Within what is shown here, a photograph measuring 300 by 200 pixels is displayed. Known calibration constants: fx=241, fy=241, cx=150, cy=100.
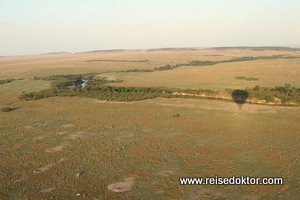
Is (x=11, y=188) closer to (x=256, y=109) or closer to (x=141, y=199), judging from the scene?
(x=141, y=199)

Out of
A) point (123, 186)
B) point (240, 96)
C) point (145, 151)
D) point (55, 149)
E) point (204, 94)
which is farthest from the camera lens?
point (204, 94)

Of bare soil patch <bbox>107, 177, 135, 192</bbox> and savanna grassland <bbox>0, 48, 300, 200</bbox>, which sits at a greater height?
savanna grassland <bbox>0, 48, 300, 200</bbox>

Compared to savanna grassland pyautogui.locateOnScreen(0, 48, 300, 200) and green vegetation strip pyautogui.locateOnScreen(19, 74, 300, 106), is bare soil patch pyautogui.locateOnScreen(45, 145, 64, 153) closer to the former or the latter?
savanna grassland pyautogui.locateOnScreen(0, 48, 300, 200)

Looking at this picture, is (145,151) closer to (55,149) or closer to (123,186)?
(123,186)

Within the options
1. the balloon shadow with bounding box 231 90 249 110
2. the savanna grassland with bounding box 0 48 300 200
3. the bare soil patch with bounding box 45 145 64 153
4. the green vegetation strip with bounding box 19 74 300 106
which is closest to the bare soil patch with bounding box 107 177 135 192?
the savanna grassland with bounding box 0 48 300 200

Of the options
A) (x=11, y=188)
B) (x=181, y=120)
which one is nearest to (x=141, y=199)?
(x=11, y=188)

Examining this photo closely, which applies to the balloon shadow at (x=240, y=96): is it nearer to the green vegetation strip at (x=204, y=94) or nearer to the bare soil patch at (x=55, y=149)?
the green vegetation strip at (x=204, y=94)

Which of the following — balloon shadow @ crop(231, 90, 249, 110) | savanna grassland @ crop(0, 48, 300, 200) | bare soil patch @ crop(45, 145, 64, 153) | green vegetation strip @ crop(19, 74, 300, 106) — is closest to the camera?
savanna grassland @ crop(0, 48, 300, 200)

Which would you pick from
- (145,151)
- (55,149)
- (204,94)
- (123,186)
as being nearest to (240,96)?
(204,94)

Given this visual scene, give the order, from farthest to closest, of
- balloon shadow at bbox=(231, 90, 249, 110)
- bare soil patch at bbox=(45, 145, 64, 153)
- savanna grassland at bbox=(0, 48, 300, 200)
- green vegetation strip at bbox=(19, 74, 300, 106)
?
balloon shadow at bbox=(231, 90, 249, 110), green vegetation strip at bbox=(19, 74, 300, 106), bare soil patch at bbox=(45, 145, 64, 153), savanna grassland at bbox=(0, 48, 300, 200)

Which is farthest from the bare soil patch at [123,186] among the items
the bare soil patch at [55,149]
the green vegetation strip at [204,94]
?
the green vegetation strip at [204,94]

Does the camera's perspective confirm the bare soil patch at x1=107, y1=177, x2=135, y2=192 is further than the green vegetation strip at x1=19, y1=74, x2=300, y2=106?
No
